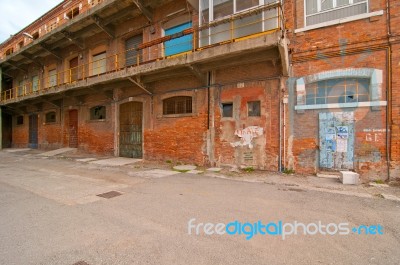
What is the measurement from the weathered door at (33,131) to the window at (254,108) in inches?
793

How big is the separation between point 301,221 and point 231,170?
16.6 feet

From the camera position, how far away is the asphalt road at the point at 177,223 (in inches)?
111

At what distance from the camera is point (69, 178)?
752 cm

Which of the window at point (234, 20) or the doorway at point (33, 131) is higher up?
the window at point (234, 20)

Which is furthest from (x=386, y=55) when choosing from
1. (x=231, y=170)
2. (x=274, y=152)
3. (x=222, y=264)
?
(x=222, y=264)

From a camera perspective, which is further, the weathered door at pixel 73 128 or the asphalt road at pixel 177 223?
the weathered door at pixel 73 128

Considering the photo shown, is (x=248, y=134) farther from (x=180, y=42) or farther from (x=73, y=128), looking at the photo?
(x=73, y=128)

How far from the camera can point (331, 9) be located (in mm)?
7859

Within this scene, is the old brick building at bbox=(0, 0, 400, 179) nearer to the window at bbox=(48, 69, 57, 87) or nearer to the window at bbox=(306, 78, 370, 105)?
the window at bbox=(306, 78, 370, 105)

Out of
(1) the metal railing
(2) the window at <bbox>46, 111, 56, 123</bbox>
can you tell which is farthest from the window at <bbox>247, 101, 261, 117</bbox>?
(2) the window at <bbox>46, 111, 56, 123</bbox>

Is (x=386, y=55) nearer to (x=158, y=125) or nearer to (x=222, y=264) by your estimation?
(x=222, y=264)

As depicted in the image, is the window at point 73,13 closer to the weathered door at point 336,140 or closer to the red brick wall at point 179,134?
the red brick wall at point 179,134

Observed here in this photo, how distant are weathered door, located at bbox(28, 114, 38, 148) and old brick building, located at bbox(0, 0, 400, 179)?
336 inches

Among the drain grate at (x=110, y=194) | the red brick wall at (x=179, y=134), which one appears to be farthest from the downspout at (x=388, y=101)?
the drain grate at (x=110, y=194)
